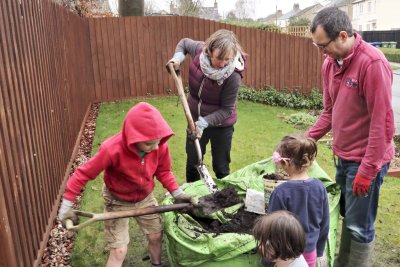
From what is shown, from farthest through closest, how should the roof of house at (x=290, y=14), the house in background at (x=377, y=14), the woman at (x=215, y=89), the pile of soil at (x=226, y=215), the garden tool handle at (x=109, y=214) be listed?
the roof of house at (x=290, y=14) → the house in background at (x=377, y=14) → the woman at (x=215, y=89) → the pile of soil at (x=226, y=215) → the garden tool handle at (x=109, y=214)

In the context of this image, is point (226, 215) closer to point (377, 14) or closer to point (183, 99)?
point (183, 99)

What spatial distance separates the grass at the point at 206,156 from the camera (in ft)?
11.8

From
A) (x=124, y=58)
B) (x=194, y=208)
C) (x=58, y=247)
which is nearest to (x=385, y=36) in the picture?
(x=124, y=58)

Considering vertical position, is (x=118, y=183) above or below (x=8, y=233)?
above

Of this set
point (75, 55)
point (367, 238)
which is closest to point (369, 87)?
point (367, 238)

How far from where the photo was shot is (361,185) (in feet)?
8.43

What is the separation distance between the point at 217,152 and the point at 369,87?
186 centimetres

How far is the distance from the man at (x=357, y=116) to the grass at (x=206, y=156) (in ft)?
3.30

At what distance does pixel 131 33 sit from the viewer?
33.3 ft

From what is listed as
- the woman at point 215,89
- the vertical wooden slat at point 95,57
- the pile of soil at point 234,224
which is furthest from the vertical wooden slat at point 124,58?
the pile of soil at point 234,224

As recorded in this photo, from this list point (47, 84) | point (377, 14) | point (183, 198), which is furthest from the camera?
→ point (377, 14)

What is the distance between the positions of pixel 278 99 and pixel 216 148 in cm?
717

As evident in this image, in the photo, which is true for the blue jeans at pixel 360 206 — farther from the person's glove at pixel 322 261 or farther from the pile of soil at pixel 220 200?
the pile of soil at pixel 220 200

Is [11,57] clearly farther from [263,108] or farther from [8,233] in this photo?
[263,108]
